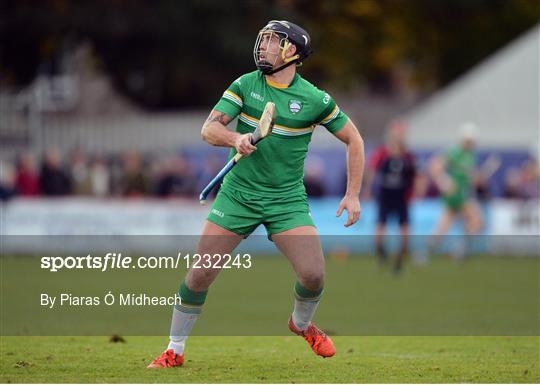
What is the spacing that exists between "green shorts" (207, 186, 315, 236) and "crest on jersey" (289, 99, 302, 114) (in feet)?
2.29

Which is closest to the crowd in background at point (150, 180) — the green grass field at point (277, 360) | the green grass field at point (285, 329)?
the green grass field at point (285, 329)

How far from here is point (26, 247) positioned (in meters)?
26.8

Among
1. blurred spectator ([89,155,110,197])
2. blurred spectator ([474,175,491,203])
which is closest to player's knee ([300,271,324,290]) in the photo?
blurred spectator ([474,175,491,203])

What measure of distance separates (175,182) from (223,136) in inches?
781

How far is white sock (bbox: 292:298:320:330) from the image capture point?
10.8 meters

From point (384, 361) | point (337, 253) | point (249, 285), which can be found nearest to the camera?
point (384, 361)

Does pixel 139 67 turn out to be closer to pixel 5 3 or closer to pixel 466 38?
pixel 5 3

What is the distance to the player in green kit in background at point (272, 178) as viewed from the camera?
1041cm

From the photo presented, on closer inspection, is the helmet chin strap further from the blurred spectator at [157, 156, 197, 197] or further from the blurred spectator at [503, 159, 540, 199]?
the blurred spectator at [157, 156, 197, 197]

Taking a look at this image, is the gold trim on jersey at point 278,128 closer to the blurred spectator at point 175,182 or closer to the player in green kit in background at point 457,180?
the player in green kit in background at point 457,180

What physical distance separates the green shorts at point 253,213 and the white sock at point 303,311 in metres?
0.67

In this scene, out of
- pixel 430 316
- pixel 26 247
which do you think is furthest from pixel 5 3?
pixel 430 316

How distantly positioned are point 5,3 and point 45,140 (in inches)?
163

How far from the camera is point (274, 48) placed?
10.4 meters
